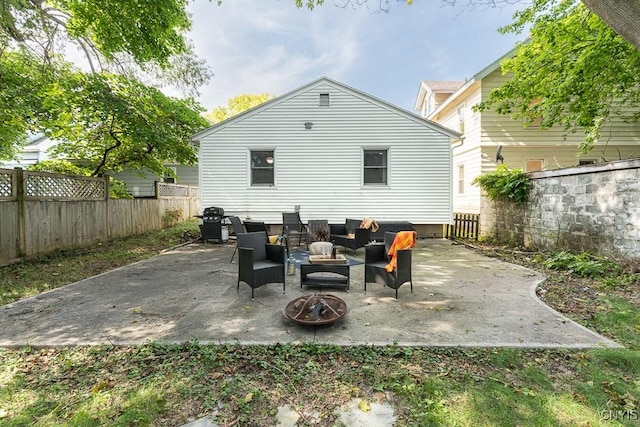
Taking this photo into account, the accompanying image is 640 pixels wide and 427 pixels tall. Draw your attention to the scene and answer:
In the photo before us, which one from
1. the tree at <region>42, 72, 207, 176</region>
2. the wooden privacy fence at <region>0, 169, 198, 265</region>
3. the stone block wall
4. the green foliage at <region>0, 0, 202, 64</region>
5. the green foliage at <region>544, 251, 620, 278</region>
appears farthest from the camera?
the tree at <region>42, 72, 207, 176</region>

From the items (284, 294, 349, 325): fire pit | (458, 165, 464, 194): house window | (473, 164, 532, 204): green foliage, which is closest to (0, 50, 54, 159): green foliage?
(284, 294, 349, 325): fire pit

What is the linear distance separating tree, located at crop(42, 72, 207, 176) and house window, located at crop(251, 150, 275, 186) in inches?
109

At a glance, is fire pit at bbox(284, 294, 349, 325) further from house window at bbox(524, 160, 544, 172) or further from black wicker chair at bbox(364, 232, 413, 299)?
house window at bbox(524, 160, 544, 172)

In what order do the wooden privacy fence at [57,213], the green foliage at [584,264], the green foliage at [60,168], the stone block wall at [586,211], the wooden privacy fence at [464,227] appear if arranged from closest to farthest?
the stone block wall at [586,211], the green foliage at [584,264], the wooden privacy fence at [57,213], the wooden privacy fence at [464,227], the green foliage at [60,168]

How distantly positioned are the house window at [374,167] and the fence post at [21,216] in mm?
9083

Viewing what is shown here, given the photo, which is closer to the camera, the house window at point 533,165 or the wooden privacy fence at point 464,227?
the wooden privacy fence at point 464,227

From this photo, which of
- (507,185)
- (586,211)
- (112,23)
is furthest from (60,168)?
(586,211)

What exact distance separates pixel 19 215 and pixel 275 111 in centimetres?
726

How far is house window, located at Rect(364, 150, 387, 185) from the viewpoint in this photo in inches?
398

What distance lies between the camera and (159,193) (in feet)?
40.4

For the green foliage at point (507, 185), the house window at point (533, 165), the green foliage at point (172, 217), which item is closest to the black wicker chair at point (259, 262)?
the green foliage at point (507, 185)

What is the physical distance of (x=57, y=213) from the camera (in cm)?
721

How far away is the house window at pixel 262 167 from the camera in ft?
33.3

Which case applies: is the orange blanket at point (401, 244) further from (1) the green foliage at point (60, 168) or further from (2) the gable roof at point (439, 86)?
(2) the gable roof at point (439, 86)
